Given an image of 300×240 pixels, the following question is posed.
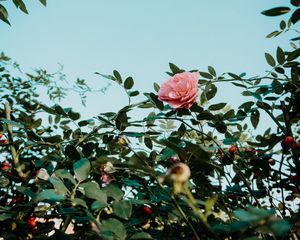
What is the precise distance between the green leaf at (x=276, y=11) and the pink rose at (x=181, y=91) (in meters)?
0.36

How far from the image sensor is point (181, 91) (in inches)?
40.7

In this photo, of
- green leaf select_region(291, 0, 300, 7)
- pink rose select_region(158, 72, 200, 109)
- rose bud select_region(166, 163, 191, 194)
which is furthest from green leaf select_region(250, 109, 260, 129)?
rose bud select_region(166, 163, 191, 194)

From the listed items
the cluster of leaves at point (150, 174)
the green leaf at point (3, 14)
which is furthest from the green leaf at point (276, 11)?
the green leaf at point (3, 14)

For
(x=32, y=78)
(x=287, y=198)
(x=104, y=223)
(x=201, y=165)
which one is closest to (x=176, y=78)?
(x=201, y=165)

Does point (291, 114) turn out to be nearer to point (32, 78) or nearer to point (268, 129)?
point (268, 129)

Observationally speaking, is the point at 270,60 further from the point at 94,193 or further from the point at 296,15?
the point at 94,193

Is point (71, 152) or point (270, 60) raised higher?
point (270, 60)

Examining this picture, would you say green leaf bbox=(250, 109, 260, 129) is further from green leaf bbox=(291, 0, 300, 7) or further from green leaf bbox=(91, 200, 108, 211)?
green leaf bbox=(91, 200, 108, 211)

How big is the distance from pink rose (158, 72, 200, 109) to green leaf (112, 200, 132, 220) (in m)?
0.50

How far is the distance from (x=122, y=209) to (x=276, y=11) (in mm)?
909

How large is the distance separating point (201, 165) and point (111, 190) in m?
0.30

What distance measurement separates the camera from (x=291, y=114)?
1152mm

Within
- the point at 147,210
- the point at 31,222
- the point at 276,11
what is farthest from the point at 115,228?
the point at 276,11

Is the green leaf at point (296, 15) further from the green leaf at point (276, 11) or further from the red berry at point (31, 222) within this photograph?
the red berry at point (31, 222)
